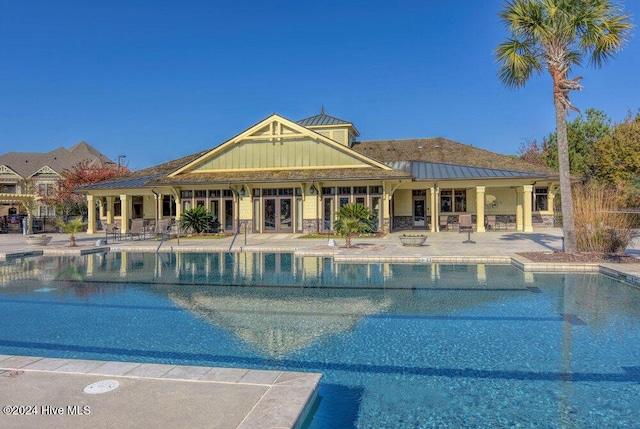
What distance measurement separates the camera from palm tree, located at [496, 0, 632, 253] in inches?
456

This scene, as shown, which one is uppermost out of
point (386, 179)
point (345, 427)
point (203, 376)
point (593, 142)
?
point (593, 142)

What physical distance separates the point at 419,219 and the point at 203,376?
2326 centimetres

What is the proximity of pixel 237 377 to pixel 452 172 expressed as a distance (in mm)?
21764

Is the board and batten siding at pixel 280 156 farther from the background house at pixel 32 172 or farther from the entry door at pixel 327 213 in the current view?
the background house at pixel 32 172

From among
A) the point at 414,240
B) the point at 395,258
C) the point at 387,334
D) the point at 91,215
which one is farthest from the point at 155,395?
the point at 91,215

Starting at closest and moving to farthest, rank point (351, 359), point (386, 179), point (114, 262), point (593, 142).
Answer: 1. point (351, 359)
2. point (114, 262)
3. point (386, 179)
4. point (593, 142)

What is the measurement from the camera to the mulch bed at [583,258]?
1110 cm

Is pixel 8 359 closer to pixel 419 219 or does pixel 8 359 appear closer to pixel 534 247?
pixel 534 247

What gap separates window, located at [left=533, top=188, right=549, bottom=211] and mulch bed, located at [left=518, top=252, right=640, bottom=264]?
14053 mm

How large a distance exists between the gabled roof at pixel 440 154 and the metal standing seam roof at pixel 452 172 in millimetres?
802

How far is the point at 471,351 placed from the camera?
528 centimetres

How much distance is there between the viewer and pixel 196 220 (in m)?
22.8

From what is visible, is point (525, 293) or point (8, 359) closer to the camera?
point (8, 359)

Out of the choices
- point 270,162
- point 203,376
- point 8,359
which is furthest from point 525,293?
point 270,162
